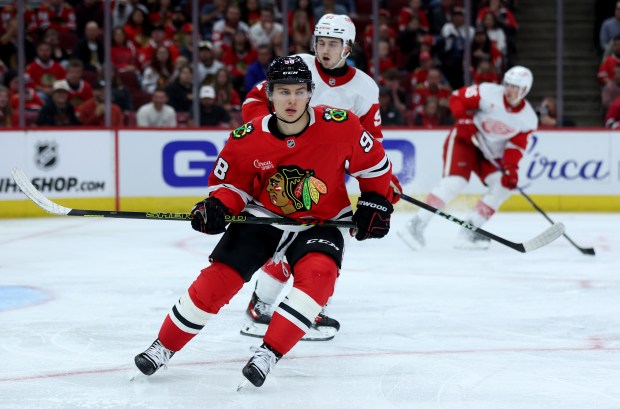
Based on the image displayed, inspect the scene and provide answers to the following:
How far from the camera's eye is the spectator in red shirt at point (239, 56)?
30.6 feet

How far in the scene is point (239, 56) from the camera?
9391 mm

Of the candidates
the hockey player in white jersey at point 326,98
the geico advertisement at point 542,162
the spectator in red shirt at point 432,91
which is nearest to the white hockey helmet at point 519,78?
the hockey player in white jersey at point 326,98

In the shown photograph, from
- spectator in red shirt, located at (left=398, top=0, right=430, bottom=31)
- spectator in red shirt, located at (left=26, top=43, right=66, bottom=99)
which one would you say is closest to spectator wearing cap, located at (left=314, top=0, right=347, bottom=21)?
spectator in red shirt, located at (left=398, top=0, right=430, bottom=31)

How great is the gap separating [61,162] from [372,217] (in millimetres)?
5684

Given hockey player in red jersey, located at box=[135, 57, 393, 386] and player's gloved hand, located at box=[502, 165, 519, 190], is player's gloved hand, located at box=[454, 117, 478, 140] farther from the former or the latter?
hockey player in red jersey, located at box=[135, 57, 393, 386]

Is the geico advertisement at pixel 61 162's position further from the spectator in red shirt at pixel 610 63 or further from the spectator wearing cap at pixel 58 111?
the spectator in red shirt at pixel 610 63

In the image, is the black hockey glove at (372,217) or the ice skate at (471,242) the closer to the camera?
the black hockey glove at (372,217)

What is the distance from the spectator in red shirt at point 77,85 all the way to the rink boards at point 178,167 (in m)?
0.30

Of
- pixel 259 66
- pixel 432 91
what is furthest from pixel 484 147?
pixel 259 66

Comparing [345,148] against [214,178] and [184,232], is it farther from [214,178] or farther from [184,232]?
[184,232]

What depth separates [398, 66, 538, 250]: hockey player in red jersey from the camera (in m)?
6.50

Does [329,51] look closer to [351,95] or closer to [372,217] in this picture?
[351,95]

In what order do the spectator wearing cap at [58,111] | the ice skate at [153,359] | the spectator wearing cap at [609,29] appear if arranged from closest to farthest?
1. the ice skate at [153,359]
2. the spectator wearing cap at [58,111]
3. the spectator wearing cap at [609,29]

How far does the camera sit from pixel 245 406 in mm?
2736
